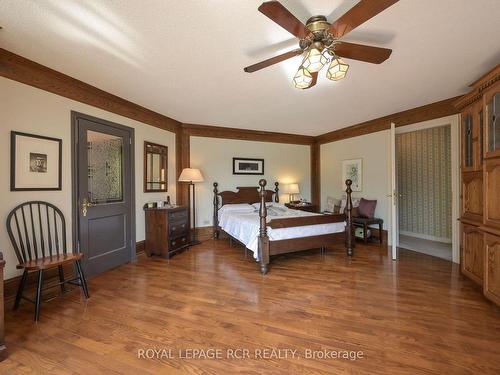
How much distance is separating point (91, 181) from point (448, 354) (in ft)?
12.8

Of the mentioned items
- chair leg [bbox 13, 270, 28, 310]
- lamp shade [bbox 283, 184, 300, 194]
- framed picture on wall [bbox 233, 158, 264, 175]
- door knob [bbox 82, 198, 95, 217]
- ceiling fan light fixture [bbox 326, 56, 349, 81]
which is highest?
ceiling fan light fixture [bbox 326, 56, 349, 81]

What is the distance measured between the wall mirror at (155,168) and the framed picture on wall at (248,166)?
152 centimetres

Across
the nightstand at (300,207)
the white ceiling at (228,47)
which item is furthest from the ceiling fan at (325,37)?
the nightstand at (300,207)

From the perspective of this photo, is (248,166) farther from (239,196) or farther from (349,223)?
(349,223)

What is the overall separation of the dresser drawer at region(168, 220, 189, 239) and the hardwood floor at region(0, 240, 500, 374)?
2.59 ft

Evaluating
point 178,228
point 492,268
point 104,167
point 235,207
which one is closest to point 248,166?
point 235,207

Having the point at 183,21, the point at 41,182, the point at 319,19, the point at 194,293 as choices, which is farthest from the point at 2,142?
the point at 319,19

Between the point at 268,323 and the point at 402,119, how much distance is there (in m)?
4.06

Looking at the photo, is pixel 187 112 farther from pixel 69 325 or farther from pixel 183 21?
pixel 69 325

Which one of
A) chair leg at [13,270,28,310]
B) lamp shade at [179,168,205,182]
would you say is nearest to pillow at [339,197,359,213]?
lamp shade at [179,168,205,182]

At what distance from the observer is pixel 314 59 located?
5.79 ft

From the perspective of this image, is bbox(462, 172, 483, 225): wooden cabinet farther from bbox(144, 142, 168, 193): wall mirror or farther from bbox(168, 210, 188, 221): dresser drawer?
bbox(144, 142, 168, 193): wall mirror

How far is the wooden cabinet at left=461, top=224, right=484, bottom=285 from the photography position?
2572mm

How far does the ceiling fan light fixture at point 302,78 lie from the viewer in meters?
1.92
